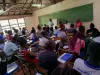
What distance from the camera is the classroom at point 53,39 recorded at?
1400 mm

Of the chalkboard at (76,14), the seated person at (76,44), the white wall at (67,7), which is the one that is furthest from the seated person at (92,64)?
the chalkboard at (76,14)

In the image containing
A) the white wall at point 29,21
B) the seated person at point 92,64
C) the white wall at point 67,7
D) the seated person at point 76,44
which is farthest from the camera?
the white wall at point 29,21

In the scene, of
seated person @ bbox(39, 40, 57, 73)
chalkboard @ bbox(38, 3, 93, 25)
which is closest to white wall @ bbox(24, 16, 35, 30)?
chalkboard @ bbox(38, 3, 93, 25)

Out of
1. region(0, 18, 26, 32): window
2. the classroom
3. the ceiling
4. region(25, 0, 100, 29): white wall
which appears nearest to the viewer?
the classroom

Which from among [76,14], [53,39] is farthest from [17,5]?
[53,39]

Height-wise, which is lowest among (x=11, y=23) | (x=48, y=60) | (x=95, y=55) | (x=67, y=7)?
(x=48, y=60)

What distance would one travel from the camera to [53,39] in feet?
14.3

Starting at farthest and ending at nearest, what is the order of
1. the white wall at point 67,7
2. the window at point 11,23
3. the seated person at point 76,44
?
the window at point 11,23, the white wall at point 67,7, the seated person at point 76,44

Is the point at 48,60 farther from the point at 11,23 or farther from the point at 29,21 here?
the point at 29,21

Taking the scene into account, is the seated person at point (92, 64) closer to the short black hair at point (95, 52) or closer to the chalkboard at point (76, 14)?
the short black hair at point (95, 52)

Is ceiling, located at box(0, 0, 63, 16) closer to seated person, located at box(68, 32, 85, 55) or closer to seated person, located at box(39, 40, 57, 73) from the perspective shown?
seated person, located at box(68, 32, 85, 55)

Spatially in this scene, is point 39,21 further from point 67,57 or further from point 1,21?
point 67,57

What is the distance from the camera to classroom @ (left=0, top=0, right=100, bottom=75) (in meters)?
1.40

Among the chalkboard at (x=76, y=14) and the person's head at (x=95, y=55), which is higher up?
the chalkboard at (x=76, y=14)
